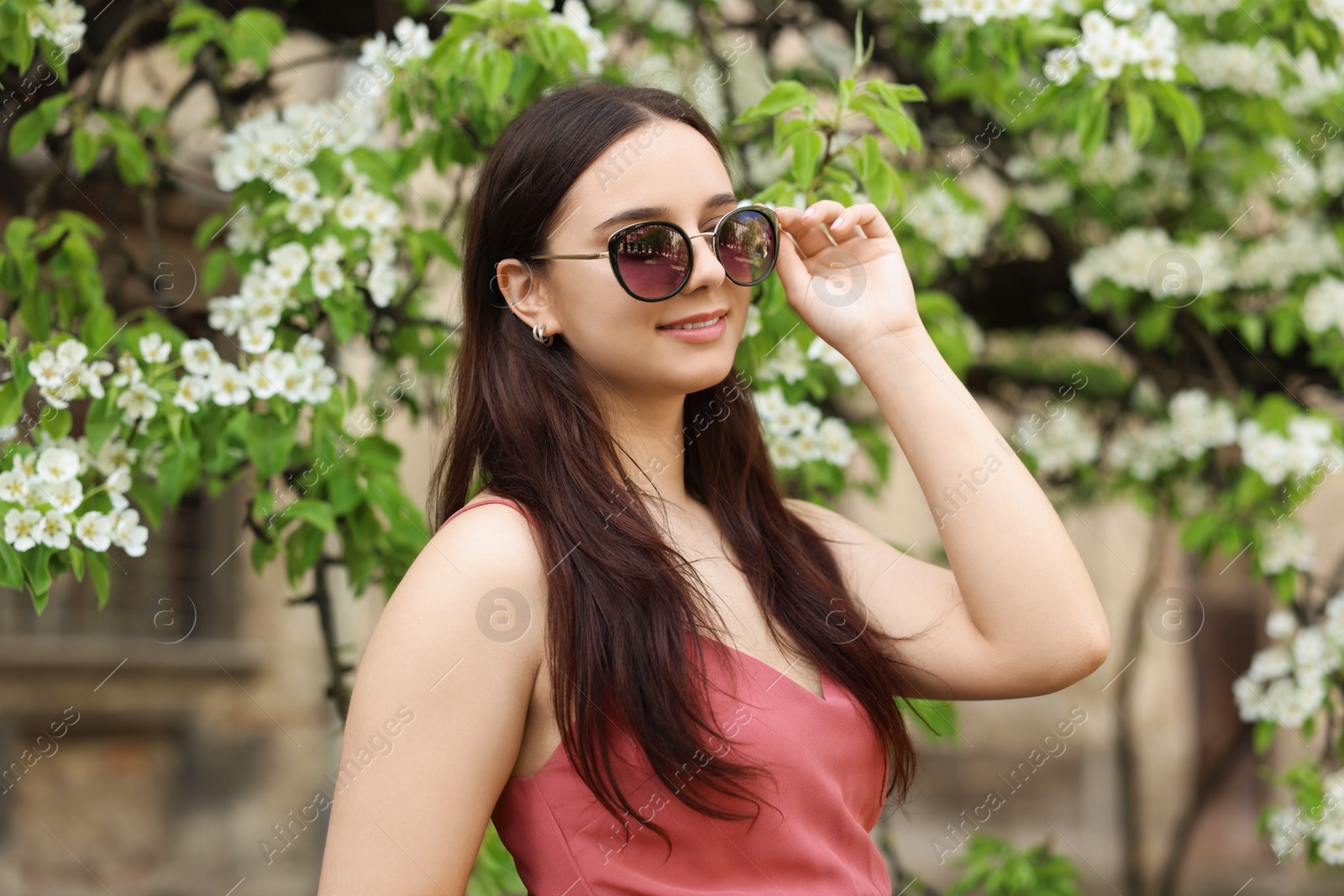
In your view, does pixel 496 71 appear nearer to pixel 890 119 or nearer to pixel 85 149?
pixel 890 119

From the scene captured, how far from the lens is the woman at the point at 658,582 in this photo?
4.13 ft

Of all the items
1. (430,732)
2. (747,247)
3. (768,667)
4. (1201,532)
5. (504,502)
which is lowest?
(1201,532)

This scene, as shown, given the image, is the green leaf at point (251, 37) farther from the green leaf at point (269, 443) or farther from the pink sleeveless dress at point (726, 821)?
the pink sleeveless dress at point (726, 821)

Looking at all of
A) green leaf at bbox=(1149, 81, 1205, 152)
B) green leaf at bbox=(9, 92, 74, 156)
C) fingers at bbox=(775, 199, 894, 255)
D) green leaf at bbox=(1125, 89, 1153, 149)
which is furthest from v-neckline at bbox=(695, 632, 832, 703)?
green leaf at bbox=(9, 92, 74, 156)

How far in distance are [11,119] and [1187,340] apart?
3245mm

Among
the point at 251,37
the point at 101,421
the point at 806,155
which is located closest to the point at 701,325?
the point at 806,155

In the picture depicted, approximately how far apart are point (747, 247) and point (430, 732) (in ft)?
2.44

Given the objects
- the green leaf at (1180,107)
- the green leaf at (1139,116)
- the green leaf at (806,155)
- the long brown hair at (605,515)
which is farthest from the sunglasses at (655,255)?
the green leaf at (1180,107)

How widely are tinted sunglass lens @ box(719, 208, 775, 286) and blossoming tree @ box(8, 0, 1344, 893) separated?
170mm

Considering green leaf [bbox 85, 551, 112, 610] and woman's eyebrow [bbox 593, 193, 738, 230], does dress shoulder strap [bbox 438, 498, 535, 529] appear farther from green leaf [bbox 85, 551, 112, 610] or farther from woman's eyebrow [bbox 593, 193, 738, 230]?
green leaf [bbox 85, 551, 112, 610]

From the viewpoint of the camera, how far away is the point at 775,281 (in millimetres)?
2105

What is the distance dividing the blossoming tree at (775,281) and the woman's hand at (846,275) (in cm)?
3

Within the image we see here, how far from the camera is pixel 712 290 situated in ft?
4.89

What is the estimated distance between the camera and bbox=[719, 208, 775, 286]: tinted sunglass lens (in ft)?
4.89
